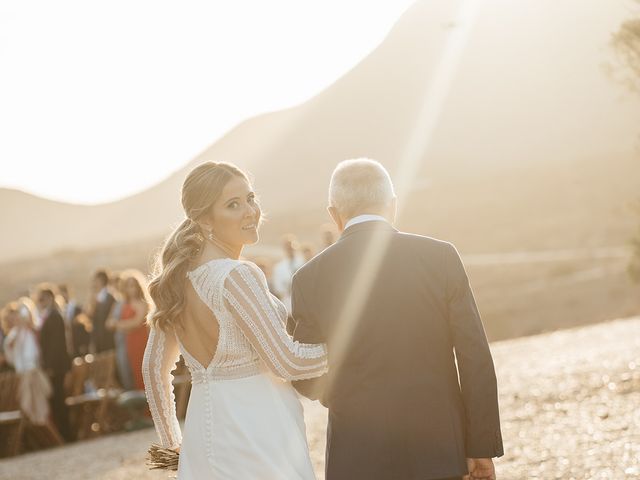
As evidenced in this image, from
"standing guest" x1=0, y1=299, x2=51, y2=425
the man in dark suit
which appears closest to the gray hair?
the man in dark suit

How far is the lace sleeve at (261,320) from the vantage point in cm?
406

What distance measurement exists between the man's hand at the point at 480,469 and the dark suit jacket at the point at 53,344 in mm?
12010

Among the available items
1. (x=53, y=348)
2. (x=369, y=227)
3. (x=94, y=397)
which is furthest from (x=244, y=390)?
(x=94, y=397)

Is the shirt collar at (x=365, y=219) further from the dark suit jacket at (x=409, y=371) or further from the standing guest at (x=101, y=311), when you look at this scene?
the standing guest at (x=101, y=311)

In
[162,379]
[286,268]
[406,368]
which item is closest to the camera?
[406,368]

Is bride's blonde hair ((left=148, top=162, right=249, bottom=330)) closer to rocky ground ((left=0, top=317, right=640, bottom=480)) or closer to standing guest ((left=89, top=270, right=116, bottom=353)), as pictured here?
rocky ground ((left=0, top=317, right=640, bottom=480))

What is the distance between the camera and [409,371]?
420cm

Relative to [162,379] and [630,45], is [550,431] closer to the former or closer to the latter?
[162,379]

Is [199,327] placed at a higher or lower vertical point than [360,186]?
lower

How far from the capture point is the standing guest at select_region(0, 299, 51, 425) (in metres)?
15.2

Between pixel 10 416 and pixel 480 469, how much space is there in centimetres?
1254

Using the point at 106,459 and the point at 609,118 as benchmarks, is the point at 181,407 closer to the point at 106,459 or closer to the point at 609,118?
the point at 106,459

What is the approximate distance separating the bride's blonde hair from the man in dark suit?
0.57 metres

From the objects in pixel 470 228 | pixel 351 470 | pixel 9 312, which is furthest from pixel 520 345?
pixel 470 228
